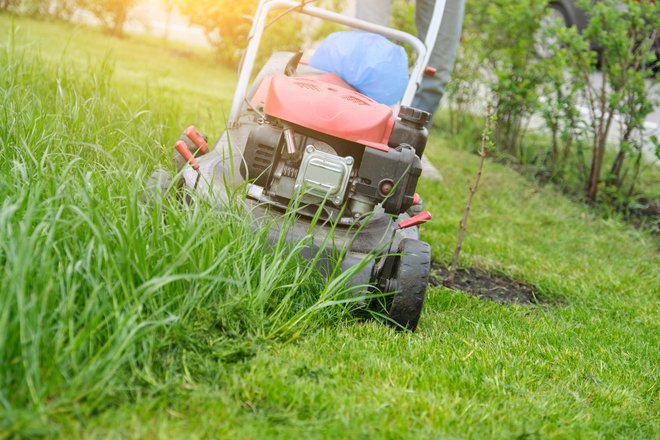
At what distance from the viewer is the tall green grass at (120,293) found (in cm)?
178

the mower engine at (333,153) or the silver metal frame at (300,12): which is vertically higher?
the silver metal frame at (300,12)

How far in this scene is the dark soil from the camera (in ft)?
10.9

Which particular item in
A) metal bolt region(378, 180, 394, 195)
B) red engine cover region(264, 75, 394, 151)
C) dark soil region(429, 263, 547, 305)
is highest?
red engine cover region(264, 75, 394, 151)

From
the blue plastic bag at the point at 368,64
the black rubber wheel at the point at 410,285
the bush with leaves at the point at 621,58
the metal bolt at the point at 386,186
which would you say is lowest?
the black rubber wheel at the point at 410,285

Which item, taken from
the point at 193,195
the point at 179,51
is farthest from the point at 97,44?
the point at 193,195

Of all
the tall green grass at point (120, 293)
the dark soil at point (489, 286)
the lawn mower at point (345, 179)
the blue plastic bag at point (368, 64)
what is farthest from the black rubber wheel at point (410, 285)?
the blue plastic bag at point (368, 64)

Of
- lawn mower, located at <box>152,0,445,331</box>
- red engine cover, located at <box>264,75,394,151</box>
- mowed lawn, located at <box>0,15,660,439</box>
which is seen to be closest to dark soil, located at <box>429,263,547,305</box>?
mowed lawn, located at <box>0,15,660,439</box>

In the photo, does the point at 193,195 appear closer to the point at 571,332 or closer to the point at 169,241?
the point at 169,241

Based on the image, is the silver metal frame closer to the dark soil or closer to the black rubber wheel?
the dark soil

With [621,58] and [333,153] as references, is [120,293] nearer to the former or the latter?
[333,153]

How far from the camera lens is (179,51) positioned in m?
9.77

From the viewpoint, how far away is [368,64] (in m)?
3.32

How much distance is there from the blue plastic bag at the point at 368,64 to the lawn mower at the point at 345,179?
48cm

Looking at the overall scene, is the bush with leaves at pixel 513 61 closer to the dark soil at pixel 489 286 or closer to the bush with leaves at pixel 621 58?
the bush with leaves at pixel 621 58
